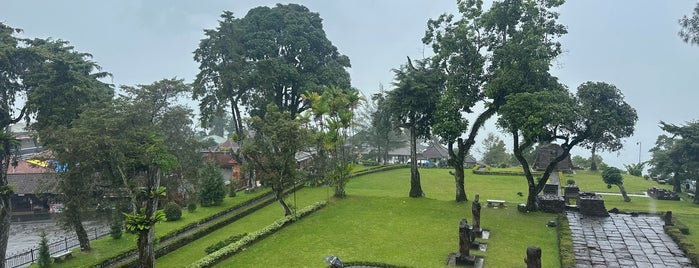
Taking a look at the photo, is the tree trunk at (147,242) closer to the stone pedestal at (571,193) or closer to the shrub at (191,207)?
the shrub at (191,207)

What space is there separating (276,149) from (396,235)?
7.95 meters

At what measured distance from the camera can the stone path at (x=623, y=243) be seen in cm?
1555

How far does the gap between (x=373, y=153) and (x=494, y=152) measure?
56.7 ft

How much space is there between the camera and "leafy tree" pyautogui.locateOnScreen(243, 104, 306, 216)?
23016mm

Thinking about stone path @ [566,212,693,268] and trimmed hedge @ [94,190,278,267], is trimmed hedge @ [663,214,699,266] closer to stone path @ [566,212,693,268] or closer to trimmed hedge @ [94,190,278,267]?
stone path @ [566,212,693,268]

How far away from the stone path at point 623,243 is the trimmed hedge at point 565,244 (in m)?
0.23

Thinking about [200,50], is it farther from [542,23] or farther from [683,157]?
[683,157]

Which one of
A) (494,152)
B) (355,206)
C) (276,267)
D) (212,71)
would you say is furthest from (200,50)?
(494,152)

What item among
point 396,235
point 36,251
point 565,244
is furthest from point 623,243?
point 36,251

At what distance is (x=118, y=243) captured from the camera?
874 inches

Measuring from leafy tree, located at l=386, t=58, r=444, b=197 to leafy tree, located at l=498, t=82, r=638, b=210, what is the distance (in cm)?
533

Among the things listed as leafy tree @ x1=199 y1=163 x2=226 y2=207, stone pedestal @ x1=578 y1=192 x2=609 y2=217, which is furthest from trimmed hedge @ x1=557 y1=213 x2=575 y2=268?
leafy tree @ x1=199 y1=163 x2=226 y2=207

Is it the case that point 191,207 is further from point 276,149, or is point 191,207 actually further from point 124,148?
point 124,148

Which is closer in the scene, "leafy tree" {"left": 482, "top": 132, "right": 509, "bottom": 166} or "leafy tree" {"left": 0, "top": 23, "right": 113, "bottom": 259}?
"leafy tree" {"left": 0, "top": 23, "right": 113, "bottom": 259}
